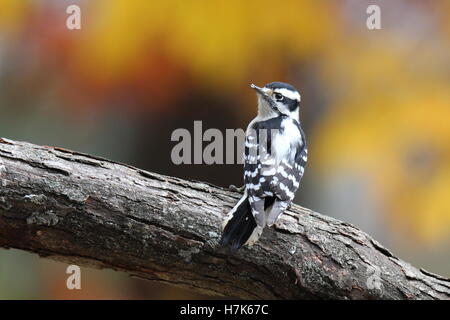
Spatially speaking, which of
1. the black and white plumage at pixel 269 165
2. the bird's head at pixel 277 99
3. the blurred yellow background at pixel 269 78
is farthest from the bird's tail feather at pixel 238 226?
the blurred yellow background at pixel 269 78

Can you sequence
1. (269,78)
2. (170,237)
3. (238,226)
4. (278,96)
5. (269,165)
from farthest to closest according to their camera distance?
1. (269,78)
2. (278,96)
3. (269,165)
4. (238,226)
5. (170,237)

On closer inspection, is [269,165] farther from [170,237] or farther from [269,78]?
[269,78]

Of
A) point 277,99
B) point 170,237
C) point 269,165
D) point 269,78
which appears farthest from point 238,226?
point 269,78

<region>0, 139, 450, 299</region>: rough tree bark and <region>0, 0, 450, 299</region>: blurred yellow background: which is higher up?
<region>0, 0, 450, 299</region>: blurred yellow background

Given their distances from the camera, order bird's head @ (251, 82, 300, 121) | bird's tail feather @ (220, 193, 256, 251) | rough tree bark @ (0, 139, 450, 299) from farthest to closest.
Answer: bird's head @ (251, 82, 300, 121) < bird's tail feather @ (220, 193, 256, 251) < rough tree bark @ (0, 139, 450, 299)

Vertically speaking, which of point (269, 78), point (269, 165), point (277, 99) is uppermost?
point (269, 78)

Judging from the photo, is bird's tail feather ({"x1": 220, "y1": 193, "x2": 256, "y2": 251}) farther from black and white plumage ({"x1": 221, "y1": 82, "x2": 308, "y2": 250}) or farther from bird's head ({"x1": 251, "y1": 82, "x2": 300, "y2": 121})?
bird's head ({"x1": 251, "y1": 82, "x2": 300, "y2": 121})

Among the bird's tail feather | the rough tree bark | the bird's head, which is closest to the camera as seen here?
the rough tree bark

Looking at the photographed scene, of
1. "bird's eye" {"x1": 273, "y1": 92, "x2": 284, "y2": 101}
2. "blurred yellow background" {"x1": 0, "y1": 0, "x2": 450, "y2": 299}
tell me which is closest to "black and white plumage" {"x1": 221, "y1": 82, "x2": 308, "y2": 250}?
"bird's eye" {"x1": 273, "y1": 92, "x2": 284, "y2": 101}
